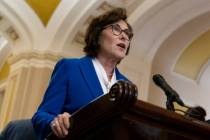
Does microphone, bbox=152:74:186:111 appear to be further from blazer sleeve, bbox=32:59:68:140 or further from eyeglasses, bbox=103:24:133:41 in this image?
blazer sleeve, bbox=32:59:68:140

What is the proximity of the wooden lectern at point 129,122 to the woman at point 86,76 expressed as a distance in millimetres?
142

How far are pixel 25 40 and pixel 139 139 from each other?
267 inches

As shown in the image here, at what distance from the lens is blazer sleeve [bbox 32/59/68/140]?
2.15 m

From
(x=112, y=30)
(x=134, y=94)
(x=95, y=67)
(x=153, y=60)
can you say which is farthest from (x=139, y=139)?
(x=153, y=60)

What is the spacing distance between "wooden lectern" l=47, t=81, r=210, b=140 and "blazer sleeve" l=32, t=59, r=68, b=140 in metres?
0.27

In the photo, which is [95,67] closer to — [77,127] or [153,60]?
[77,127]

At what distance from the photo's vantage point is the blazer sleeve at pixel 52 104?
7.04ft

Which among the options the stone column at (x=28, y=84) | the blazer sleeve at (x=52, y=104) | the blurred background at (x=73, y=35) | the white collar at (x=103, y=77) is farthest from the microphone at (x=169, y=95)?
the stone column at (x=28, y=84)

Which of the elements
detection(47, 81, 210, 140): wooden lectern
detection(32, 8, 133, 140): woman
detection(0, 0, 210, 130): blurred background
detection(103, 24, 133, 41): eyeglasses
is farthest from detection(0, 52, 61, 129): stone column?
detection(47, 81, 210, 140): wooden lectern

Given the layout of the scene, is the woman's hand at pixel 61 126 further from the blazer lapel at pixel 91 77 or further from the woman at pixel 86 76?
the blazer lapel at pixel 91 77

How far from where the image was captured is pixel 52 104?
2.22m

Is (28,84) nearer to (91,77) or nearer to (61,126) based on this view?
(91,77)

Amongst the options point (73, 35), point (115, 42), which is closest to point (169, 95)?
point (115, 42)

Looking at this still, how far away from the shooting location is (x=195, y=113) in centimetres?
219
